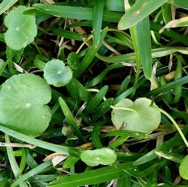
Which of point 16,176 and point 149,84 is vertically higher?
point 149,84

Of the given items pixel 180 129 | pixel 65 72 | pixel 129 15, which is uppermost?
pixel 129 15

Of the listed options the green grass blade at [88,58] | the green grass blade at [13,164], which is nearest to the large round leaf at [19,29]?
the green grass blade at [88,58]

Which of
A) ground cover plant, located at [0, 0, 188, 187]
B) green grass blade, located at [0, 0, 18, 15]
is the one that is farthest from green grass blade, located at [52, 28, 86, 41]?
green grass blade, located at [0, 0, 18, 15]

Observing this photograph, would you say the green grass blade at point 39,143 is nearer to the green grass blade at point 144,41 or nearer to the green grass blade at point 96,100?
the green grass blade at point 96,100

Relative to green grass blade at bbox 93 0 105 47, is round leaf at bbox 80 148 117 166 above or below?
below

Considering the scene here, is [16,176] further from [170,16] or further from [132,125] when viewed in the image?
[170,16]

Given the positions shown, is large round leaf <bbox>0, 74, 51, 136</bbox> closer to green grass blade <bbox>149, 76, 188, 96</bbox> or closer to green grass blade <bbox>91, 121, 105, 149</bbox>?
green grass blade <bbox>91, 121, 105, 149</bbox>

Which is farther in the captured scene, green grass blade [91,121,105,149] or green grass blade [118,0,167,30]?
green grass blade [91,121,105,149]

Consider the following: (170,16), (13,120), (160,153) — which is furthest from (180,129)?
(13,120)

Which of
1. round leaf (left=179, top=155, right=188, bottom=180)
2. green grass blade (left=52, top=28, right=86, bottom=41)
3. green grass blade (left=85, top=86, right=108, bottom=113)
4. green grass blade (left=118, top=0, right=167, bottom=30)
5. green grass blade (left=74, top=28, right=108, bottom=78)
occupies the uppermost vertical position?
green grass blade (left=118, top=0, right=167, bottom=30)
